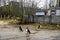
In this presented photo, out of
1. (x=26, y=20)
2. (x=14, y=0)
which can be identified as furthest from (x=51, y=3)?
(x=14, y=0)

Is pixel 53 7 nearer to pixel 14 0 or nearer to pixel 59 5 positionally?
pixel 59 5

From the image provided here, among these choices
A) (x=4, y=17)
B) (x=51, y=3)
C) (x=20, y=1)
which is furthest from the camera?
(x=4, y=17)

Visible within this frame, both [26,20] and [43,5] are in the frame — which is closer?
[26,20]

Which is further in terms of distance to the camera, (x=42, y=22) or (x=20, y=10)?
(x=20, y=10)

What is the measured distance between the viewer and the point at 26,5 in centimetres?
1788

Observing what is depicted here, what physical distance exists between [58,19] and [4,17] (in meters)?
6.38

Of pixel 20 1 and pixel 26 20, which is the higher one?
pixel 20 1

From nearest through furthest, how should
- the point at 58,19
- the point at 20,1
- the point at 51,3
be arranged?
1. the point at 58,19
2. the point at 51,3
3. the point at 20,1

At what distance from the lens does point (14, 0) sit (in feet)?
65.9

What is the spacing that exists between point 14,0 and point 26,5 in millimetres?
2672

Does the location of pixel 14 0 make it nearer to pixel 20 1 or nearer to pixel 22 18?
pixel 20 1

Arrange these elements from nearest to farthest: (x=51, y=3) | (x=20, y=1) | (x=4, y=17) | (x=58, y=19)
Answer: (x=58, y=19) < (x=51, y=3) < (x=20, y=1) < (x=4, y=17)

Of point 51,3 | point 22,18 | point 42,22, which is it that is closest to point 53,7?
point 51,3

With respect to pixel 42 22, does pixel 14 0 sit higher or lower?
higher
